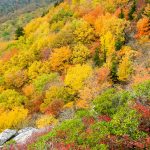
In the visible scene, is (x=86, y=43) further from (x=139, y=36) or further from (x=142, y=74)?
(x=142, y=74)

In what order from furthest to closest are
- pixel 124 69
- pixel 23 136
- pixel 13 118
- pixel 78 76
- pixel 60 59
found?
pixel 60 59 < pixel 78 76 < pixel 13 118 < pixel 124 69 < pixel 23 136

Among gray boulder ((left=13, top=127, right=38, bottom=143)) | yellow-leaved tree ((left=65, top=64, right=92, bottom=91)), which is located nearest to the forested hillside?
yellow-leaved tree ((left=65, top=64, right=92, bottom=91))

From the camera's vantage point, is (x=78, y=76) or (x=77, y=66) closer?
(x=78, y=76)

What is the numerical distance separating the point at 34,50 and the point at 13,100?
30.1 m

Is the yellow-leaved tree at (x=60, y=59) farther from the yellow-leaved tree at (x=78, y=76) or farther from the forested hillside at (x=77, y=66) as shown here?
the yellow-leaved tree at (x=78, y=76)

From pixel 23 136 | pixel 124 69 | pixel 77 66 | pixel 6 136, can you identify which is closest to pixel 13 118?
pixel 77 66

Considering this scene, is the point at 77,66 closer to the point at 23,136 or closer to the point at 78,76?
the point at 78,76

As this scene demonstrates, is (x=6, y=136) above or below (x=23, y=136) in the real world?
below

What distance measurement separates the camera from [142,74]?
82125 millimetres

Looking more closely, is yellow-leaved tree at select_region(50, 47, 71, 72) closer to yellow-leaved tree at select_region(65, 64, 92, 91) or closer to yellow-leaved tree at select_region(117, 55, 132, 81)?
yellow-leaved tree at select_region(65, 64, 92, 91)

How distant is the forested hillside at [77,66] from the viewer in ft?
266

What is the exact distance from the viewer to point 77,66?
104m

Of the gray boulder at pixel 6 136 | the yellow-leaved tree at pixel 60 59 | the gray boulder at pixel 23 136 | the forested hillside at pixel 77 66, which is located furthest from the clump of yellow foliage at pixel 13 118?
the gray boulder at pixel 23 136

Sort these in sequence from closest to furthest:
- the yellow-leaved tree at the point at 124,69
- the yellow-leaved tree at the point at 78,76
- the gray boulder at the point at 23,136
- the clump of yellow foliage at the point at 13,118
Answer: the gray boulder at the point at 23,136 → the yellow-leaved tree at the point at 124,69 → the clump of yellow foliage at the point at 13,118 → the yellow-leaved tree at the point at 78,76
